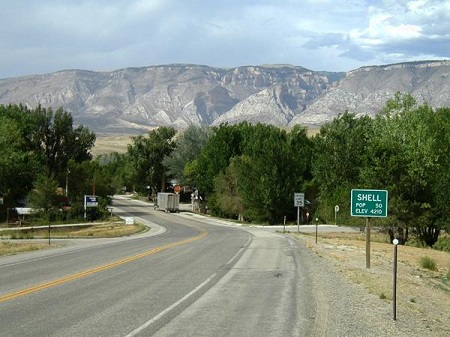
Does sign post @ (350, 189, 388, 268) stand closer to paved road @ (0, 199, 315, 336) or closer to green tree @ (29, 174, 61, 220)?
paved road @ (0, 199, 315, 336)

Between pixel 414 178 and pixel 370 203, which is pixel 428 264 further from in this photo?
pixel 414 178

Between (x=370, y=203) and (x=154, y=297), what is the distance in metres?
10.9

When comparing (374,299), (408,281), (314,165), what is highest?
(314,165)

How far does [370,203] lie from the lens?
23.1m

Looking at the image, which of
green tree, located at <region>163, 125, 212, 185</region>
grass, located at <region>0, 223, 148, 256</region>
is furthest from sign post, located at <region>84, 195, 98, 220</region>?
green tree, located at <region>163, 125, 212, 185</region>

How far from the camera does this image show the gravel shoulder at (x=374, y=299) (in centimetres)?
1210

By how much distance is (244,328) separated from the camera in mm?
11195

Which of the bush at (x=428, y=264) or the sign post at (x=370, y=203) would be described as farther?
the bush at (x=428, y=264)

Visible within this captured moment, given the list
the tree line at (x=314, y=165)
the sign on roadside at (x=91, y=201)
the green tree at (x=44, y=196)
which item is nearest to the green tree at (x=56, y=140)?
the tree line at (x=314, y=165)

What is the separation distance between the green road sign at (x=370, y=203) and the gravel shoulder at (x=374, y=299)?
Answer: 2.14m

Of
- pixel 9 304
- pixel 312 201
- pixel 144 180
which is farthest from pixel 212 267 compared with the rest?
pixel 144 180

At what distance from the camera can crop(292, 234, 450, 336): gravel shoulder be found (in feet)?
39.7

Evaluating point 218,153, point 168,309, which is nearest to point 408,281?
point 168,309

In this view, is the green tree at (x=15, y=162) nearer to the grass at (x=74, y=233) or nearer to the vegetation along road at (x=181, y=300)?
the grass at (x=74, y=233)
